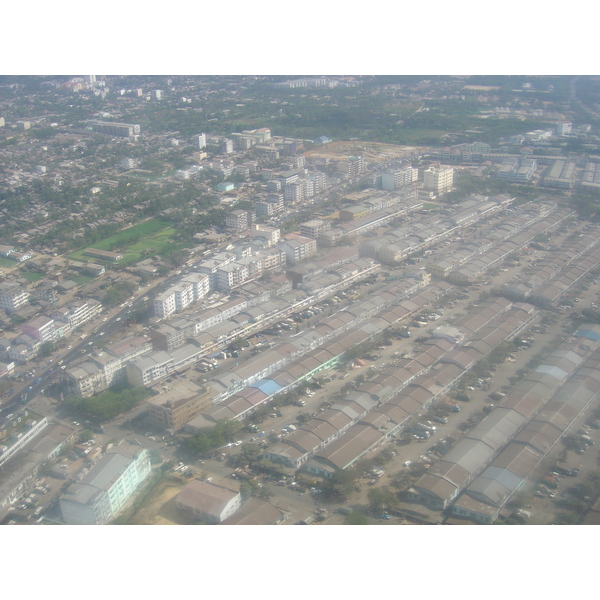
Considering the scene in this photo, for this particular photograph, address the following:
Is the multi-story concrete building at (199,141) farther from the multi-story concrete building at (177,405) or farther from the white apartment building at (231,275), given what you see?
the multi-story concrete building at (177,405)

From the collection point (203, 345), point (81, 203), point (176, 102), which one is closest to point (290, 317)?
point (203, 345)

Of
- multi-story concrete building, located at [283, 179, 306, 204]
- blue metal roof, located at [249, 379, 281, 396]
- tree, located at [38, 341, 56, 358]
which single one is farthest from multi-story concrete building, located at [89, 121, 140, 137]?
blue metal roof, located at [249, 379, 281, 396]

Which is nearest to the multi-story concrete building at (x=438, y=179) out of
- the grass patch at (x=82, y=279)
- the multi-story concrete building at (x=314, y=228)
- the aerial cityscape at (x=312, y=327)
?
the aerial cityscape at (x=312, y=327)

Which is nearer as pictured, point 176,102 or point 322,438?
point 322,438

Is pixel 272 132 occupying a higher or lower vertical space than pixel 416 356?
higher

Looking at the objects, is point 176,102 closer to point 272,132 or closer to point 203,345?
point 272,132

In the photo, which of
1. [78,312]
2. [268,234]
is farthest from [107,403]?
[268,234]

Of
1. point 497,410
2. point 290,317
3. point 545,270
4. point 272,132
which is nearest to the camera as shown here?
point 497,410
